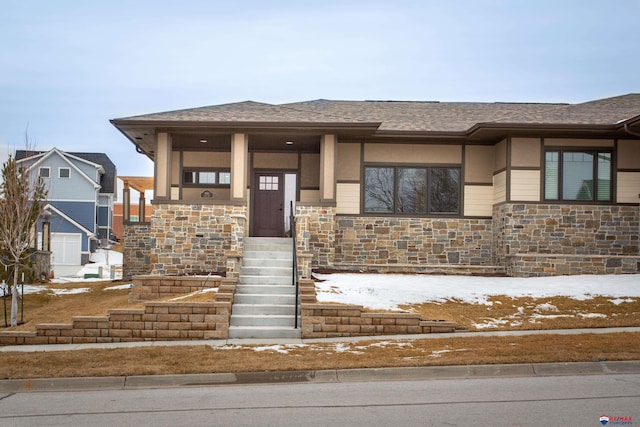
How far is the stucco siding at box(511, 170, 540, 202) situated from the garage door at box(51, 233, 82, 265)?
1248 inches

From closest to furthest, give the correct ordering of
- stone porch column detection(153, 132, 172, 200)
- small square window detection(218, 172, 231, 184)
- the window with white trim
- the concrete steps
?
1. the concrete steps
2. stone porch column detection(153, 132, 172, 200)
3. small square window detection(218, 172, 231, 184)
4. the window with white trim

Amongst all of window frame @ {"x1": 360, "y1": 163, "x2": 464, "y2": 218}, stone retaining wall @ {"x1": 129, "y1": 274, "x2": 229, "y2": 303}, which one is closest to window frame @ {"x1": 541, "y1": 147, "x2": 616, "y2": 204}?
window frame @ {"x1": 360, "y1": 163, "x2": 464, "y2": 218}

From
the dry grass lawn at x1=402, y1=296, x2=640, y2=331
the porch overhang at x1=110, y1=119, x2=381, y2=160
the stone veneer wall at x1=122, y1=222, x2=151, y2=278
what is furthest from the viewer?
the stone veneer wall at x1=122, y1=222, x2=151, y2=278

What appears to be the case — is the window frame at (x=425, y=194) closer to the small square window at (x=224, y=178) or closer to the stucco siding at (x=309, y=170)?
the stucco siding at (x=309, y=170)

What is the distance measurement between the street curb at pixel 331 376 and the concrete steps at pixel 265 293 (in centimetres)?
339

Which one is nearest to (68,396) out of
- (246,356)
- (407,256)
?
(246,356)

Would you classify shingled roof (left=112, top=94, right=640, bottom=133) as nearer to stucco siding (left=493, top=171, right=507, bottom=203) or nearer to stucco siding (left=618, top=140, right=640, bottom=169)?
stucco siding (left=618, top=140, right=640, bottom=169)

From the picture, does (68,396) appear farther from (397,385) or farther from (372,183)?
(372,183)

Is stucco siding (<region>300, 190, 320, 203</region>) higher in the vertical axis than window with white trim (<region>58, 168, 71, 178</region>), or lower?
lower

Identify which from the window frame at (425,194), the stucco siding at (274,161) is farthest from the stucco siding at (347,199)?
the stucco siding at (274,161)

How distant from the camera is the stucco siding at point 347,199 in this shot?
20.8m

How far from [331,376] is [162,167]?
11.5 m

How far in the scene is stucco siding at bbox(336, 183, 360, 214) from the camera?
2081 centimetres

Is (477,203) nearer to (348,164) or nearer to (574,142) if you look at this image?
(574,142)
